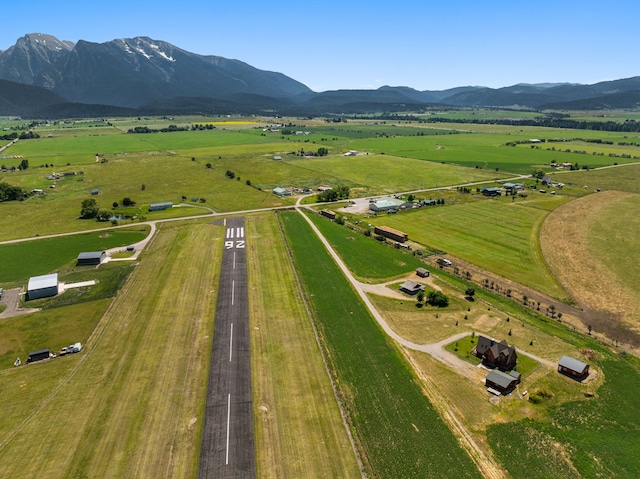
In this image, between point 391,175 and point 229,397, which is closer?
point 229,397

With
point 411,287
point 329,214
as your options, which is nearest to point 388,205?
point 329,214

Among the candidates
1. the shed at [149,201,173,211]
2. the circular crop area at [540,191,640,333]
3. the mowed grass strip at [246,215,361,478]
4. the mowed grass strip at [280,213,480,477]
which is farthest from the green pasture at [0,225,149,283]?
the circular crop area at [540,191,640,333]

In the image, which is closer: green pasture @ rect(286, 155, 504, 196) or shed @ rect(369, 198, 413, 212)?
shed @ rect(369, 198, 413, 212)

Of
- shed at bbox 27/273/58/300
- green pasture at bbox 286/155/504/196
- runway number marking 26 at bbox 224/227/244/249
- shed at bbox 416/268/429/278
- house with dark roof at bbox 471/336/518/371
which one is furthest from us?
green pasture at bbox 286/155/504/196

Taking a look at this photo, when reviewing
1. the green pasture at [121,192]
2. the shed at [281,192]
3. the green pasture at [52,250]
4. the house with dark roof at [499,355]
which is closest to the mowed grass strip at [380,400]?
the house with dark roof at [499,355]

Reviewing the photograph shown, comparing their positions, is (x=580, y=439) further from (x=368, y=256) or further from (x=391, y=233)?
(x=391, y=233)

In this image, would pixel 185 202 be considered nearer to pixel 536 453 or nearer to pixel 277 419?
pixel 277 419

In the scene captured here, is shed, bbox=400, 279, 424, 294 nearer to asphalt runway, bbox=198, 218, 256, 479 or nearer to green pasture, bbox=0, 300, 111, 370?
asphalt runway, bbox=198, 218, 256, 479

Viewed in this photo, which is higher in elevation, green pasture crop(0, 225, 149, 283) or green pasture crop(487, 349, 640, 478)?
green pasture crop(0, 225, 149, 283)
